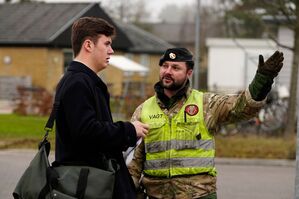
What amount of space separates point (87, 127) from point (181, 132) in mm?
875

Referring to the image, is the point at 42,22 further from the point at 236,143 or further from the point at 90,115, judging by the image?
the point at 90,115

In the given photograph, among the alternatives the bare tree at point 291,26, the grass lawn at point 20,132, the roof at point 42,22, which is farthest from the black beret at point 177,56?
the roof at point 42,22

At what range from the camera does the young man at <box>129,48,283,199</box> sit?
4.22m

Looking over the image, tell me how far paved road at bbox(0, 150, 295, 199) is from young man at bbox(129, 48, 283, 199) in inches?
210

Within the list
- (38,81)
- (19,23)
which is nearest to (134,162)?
(38,81)

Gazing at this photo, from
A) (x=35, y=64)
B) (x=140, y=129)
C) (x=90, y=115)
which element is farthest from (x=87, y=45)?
(x=35, y=64)

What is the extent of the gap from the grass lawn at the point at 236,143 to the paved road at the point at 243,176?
1.60 ft

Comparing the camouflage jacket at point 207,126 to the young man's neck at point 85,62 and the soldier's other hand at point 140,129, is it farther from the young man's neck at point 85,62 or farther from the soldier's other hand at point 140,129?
the young man's neck at point 85,62

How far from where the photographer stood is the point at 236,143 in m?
14.9

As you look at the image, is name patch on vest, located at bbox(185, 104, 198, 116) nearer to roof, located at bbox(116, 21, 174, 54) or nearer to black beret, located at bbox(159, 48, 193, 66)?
black beret, located at bbox(159, 48, 193, 66)

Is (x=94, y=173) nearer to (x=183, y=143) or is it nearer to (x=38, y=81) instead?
(x=183, y=143)

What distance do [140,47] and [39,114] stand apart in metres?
24.4

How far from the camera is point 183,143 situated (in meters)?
4.24

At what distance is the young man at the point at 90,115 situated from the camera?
140 inches
